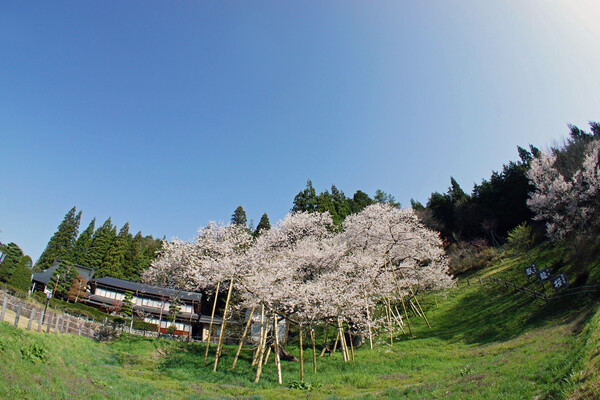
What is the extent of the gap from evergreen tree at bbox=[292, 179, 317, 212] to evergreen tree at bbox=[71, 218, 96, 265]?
1720 inches

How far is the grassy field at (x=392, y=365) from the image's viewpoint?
836cm

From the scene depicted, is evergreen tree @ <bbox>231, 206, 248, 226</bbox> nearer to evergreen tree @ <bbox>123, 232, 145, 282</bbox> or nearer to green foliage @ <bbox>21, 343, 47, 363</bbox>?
evergreen tree @ <bbox>123, 232, 145, 282</bbox>

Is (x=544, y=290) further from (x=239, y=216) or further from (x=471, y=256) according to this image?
(x=239, y=216)

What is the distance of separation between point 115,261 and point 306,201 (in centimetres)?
3833

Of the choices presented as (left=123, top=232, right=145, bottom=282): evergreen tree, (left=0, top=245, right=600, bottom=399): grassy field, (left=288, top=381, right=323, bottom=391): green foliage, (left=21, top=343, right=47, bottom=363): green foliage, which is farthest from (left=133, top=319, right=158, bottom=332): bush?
(left=288, top=381, right=323, bottom=391): green foliage

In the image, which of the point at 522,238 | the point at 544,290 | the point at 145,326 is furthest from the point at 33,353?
the point at 522,238

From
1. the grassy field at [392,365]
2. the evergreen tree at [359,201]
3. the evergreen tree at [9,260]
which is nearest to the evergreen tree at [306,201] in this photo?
the evergreen tree at [359,201]

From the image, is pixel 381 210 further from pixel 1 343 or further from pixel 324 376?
pixel 1 343

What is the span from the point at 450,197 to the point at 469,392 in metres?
57.3

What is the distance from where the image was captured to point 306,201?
5181 centimetres

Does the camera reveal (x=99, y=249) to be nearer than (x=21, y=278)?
No

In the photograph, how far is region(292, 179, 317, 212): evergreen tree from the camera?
165 feet

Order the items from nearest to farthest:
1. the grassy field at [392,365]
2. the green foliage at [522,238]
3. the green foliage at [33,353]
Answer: the grassy field at [392,365] < the green foliage at [33,353] < the green foliage at [522,238]

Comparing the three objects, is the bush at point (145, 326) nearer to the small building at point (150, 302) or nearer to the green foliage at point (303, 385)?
the small building at point (150, 302)
